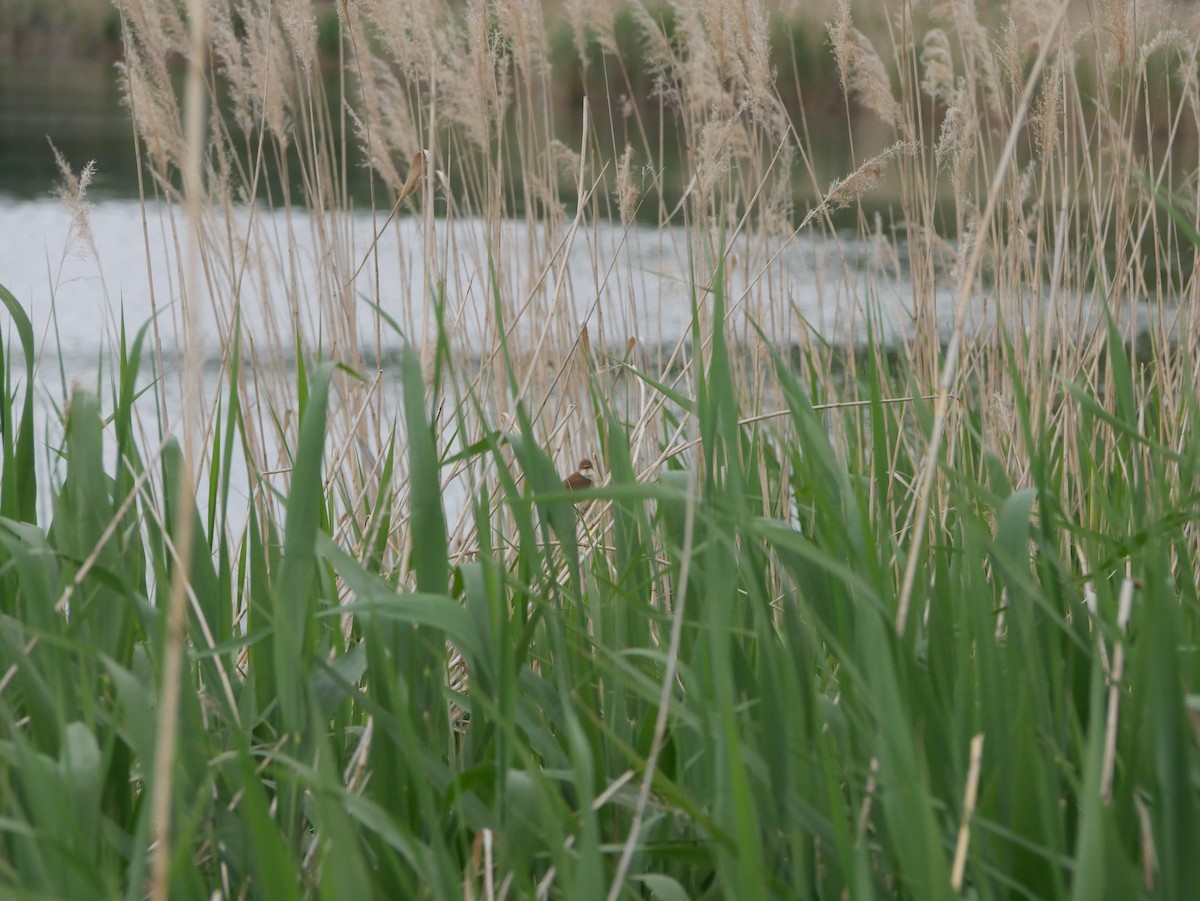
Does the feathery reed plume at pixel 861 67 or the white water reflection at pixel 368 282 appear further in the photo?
the white water reflection at pixel 368 282

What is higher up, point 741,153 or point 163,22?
point 163,22

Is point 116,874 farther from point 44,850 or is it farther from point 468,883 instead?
point 468,883

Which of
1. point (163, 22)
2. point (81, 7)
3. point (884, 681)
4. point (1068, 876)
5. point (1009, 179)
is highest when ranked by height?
point (81, 7)

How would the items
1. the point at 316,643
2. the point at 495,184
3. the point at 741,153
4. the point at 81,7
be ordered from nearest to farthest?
the point at 316,643
the point at 495,184
the point at 741,153
the point at 81,7

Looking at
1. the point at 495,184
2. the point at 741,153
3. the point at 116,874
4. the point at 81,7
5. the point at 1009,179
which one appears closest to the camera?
the point at 116,874

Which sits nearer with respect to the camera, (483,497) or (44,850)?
(44,850)

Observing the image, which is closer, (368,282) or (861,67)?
(861,67)

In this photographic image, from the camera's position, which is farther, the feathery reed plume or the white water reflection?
the white water reflection

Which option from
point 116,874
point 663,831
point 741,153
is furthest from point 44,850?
point 741,153

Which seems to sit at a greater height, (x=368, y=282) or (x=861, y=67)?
(x=861, y=67)

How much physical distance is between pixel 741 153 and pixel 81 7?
972cm

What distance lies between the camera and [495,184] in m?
1.61

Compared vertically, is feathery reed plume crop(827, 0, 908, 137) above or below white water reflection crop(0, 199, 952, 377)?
above

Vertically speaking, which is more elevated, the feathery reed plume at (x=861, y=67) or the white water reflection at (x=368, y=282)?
the feathery reed plume at (x=861, y=67)
